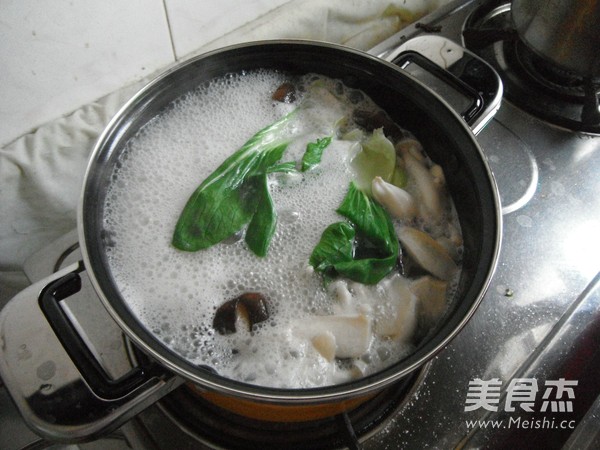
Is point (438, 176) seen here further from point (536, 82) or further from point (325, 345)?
point (536, 82)

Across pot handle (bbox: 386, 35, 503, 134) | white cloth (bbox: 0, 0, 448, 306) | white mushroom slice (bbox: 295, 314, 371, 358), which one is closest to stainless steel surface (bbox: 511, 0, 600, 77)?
pot handle (bbox: 386, 35, 503, 134)

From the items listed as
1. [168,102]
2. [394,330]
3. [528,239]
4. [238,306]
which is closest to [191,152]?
[168,102]

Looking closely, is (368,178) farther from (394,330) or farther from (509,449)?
(509,449)

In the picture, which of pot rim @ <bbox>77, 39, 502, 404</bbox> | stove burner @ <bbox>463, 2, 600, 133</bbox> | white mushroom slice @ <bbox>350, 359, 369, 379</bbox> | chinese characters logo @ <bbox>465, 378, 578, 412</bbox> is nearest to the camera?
pot rim @ <bbox>77, 39, 502, 404</bbox>

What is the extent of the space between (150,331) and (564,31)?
0.95 meters

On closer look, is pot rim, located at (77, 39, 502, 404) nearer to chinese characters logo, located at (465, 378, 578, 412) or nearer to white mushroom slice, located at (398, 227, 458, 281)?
white mushroom slice, located at (398, 227, 458, 281)

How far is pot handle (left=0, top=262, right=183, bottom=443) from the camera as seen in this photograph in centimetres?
60

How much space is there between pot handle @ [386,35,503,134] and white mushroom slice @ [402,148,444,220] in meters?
0.11

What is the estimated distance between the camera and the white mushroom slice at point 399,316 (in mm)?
751

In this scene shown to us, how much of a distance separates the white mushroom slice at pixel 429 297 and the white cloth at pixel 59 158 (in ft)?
2.21

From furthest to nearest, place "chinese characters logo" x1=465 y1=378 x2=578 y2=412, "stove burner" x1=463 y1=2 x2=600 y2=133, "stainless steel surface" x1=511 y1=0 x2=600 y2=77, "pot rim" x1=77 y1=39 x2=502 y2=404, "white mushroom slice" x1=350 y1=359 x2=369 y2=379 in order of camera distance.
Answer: "stove burner" x1=463 y1=2 x2=600 y2=133 < "stainless steel surface" x1=511 y1=0 x2=600 y2=77 < "chinese characters logo" x1=465 y1=378 x2=578 y2=412 < "white mushroom slice" x1=350 y1=359 x2=369 y2=379 < "pot rim" x1=77 y1=39 x2=502 y2=404

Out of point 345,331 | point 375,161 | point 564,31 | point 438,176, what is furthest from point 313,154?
point 564,31

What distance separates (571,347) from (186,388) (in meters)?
0.66

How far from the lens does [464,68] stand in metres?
1.00
